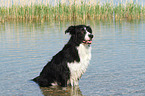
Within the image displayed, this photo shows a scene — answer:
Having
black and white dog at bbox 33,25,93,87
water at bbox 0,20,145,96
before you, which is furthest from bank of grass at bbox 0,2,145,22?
black and white dog at bbox 33,25,93,87

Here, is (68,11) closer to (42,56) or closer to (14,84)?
(42,56)

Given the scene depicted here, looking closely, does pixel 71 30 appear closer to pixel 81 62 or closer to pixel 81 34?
pixel 81 34

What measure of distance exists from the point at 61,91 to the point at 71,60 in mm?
808

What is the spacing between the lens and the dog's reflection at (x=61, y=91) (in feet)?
20.6

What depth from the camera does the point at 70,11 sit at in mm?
30516

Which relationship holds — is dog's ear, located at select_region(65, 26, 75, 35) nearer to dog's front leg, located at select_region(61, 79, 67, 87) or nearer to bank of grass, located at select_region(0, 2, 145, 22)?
dog's front leg, located at select_region(61, 79, 67, 87)

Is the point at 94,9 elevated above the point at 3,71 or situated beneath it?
elevated above

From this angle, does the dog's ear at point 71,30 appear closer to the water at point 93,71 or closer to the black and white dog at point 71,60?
the black and white dog at point 71,60

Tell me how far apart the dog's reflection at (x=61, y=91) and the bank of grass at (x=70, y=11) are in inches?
921

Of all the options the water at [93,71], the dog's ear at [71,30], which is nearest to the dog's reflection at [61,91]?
the water at [93,71]

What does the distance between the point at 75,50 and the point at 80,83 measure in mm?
1129

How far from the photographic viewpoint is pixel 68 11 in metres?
30.2

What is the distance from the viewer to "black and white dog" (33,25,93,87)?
6156 mm

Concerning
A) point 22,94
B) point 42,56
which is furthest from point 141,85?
point 42,56
